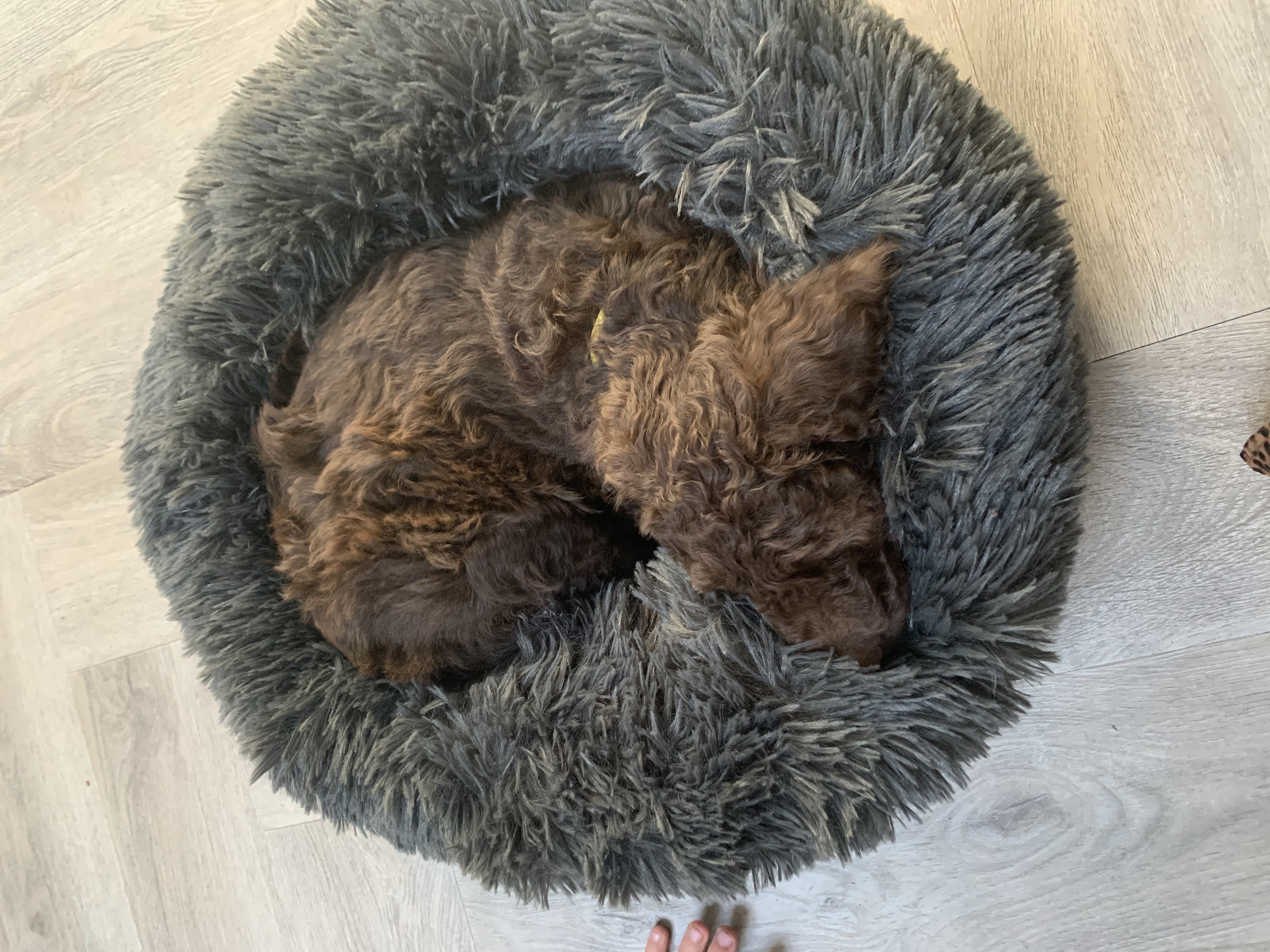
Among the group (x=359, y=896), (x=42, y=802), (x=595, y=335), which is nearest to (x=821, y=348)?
(x=595, y=335)

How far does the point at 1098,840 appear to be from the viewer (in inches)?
58.3

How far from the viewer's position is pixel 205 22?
184cm

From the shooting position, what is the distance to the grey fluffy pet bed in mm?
1191

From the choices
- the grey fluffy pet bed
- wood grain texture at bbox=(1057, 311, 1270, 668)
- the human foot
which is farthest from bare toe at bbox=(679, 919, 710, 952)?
wood grain texture at bbox=(1057, 311, 1270, 668)

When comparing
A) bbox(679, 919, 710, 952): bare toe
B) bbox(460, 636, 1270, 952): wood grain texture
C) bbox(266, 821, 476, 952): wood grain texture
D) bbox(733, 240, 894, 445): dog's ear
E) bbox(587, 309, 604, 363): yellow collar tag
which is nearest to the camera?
bbox(733, 240, 894, 445): dog's ear

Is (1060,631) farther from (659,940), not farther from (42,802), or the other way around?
(42,802)

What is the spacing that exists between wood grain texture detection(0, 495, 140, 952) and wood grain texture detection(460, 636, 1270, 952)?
1565mm

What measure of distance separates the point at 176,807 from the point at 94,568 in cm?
58

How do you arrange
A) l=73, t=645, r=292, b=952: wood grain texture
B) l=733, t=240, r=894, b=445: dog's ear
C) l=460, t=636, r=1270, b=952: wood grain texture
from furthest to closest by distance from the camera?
l=73, t=645, r=292, b=952: wood grain texture
l=460, t=636, r=1270, b=952: wood grain texture
l=733, t=240, r=894, b=445: dog's ear

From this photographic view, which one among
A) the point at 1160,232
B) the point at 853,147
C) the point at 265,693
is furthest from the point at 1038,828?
the point at 265,693

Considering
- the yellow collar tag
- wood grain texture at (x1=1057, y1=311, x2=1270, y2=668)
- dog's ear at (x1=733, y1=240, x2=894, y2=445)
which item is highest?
dog's ear at (x1=733, y1=240, x2=894, y2=445)

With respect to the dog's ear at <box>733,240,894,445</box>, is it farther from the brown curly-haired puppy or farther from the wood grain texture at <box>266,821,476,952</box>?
the wood grain texture at <box>266,821,476,952</box>

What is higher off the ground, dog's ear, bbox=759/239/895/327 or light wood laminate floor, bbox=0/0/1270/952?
dog's ear, bbox=759/239/895/327

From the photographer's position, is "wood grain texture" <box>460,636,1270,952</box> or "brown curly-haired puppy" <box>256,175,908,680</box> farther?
"wood grain texture" <box>460,636,1270,952</box>
